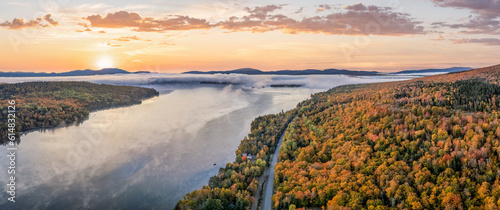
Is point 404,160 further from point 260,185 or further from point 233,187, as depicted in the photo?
point 233,187

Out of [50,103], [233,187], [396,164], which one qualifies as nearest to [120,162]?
[233,187]

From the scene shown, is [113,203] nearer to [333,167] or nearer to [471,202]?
[333,167]

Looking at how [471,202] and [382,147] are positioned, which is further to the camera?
[382,147]

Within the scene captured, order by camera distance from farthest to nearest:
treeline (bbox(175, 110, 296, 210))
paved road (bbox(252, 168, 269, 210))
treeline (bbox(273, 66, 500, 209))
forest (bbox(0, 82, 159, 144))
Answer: forest (bbox(0, 82, 159, 144)), paved road (bbox(252, 168, 269, 210)), treeline (bbox(175, 110, 296, 210)), treeline (bbox(273, 66, 500, 209))

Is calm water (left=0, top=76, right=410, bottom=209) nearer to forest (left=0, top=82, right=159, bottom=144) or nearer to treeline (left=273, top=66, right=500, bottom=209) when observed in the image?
forest (left=0, top=82, right=159, bottom=144)

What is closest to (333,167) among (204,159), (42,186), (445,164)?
(445,164)

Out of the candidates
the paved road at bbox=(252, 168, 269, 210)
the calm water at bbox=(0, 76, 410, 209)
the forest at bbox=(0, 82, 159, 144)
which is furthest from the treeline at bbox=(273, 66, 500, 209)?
the forest at bbox=(0, 82, 159, 144)

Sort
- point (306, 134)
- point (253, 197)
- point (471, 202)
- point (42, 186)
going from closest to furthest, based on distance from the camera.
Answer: point (471, 202), point (253, 197), point (42, 186), point (306, 134)
